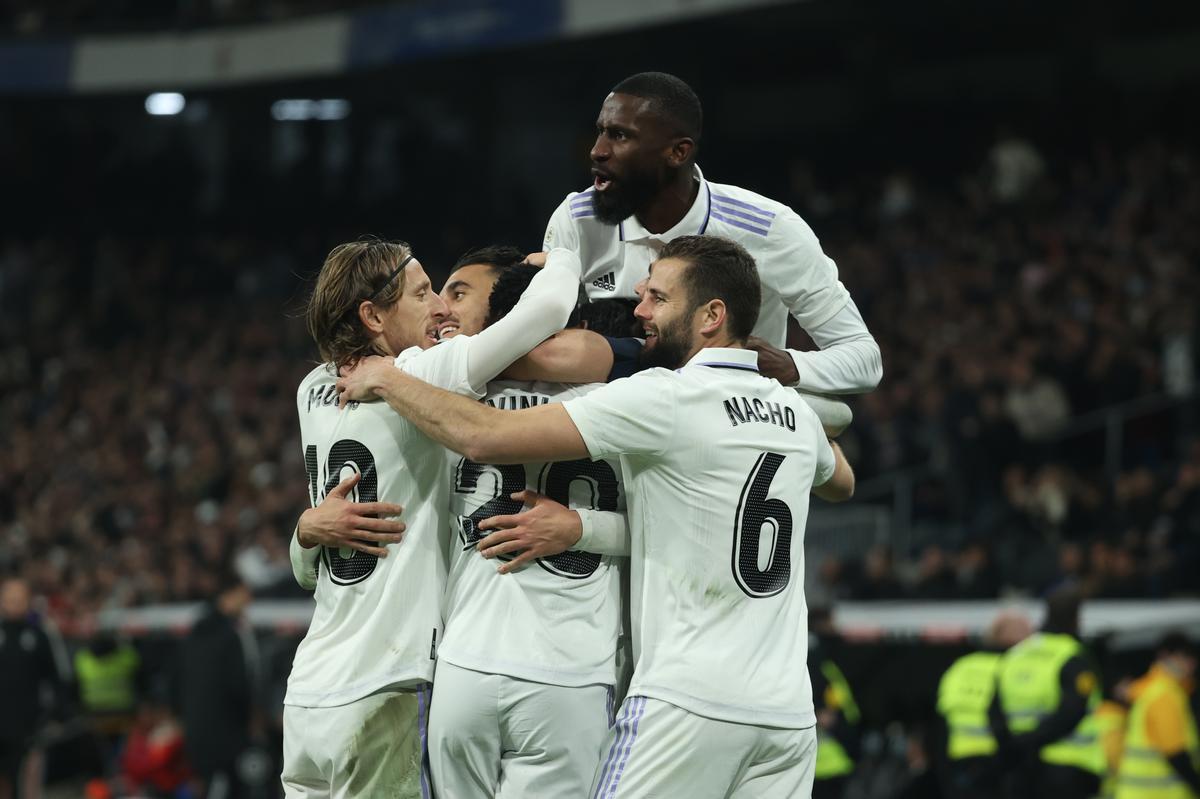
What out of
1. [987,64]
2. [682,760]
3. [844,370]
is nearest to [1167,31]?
[987,64]

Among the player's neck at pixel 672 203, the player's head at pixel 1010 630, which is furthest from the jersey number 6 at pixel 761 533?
the player's head at pixel 1010 630

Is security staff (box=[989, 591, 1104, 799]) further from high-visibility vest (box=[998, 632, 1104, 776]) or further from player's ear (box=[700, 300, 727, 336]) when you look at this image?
player's ear (box=[700, 300, 727, 336])

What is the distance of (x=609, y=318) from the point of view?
15.1ft

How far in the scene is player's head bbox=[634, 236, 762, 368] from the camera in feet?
13.7

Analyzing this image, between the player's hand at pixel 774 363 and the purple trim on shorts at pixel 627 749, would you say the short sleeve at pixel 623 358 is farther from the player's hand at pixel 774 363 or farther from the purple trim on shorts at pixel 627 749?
the purple trim on shorts at pixel 627 749

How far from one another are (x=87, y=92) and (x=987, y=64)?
42.3ft

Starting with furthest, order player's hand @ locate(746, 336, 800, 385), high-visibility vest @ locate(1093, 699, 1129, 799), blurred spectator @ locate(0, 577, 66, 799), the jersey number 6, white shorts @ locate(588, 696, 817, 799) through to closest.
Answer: blurred spectator @ locate(0, 577, 66, 799) < high-visibility vest @ locate(1093, 699, 1129, 799) < player's hand @ locate(746, 336, 800, 385) < the jersey number 6 < white shorts @ locate(588, 696, 817, 799)

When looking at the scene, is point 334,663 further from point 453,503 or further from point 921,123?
point 921,123

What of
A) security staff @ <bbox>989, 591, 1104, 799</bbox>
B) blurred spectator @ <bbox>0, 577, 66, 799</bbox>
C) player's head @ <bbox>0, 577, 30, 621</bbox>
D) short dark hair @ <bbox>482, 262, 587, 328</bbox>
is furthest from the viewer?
player's head @ <bbox>0, 577, 30, 621</bbox>

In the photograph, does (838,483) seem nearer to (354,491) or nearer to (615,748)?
(615,748)

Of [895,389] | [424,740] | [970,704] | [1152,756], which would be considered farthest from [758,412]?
[895,389]

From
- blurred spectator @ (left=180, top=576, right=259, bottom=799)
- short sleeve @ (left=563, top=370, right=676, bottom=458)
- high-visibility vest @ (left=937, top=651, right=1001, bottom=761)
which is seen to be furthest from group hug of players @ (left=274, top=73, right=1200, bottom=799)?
blurred spectator @ (left=180, top=576, right=259, bottom=799)

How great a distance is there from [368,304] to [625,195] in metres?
0.80

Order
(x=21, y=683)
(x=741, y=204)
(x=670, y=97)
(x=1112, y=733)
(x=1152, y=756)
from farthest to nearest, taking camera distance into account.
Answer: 1. (x=21, y=683)
2. (x=1112, y=733)
3. (x=1152, y=756)
4. (x=741, y=204)
5. (x=670, y=97)
